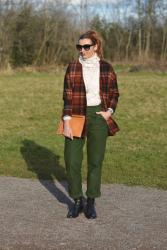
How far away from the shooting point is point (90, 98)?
19.8ft

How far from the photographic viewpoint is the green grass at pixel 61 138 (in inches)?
351

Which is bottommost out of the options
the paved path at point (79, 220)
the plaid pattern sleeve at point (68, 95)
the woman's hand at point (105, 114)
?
the paved path at point (79, 220)

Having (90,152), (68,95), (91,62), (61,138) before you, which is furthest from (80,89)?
(61,138)

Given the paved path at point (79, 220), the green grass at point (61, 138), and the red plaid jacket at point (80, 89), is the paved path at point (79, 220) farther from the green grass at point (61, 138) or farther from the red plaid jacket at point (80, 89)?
the red plaid jacket at point (80, 89)

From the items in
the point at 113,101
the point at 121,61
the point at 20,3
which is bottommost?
the point at 121,61

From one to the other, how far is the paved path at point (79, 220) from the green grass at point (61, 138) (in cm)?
82

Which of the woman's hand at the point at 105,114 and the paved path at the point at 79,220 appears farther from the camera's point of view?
the woman's hand at the point at 105,114

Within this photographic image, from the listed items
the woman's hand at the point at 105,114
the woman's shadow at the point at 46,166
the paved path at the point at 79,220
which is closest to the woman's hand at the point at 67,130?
the woman's hand at the point at 105,114

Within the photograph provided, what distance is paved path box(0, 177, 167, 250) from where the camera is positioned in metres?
5.39

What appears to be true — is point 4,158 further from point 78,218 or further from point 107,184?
point 78,218

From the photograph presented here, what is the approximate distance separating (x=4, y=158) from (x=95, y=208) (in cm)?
381

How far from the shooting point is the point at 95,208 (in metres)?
6.65

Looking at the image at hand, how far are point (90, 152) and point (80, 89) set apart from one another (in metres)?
0.73

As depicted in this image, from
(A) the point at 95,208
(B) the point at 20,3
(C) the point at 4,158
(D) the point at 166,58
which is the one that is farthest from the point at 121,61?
(A) the point at 95,208
